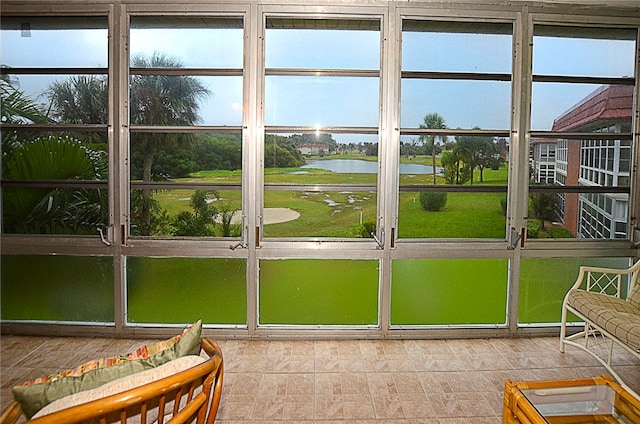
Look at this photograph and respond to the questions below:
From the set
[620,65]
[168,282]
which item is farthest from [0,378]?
[620,65]

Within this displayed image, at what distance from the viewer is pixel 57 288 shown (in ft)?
12.8

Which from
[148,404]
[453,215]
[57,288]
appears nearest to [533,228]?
[453,215]

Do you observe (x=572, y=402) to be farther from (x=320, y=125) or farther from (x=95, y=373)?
(x=320, y=125)

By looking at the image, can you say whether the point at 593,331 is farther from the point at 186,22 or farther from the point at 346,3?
the point at 186,22

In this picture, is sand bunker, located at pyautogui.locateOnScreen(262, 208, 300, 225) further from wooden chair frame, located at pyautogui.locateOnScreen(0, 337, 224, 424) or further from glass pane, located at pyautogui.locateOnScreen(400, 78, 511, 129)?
wooden chair frame, located at pyautogui.locateOnScreen(0, 337, 224, 424)

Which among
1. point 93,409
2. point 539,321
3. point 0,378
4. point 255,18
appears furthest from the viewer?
point 539,321

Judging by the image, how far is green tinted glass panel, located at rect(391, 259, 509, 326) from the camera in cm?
392

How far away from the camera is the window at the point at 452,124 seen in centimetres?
380

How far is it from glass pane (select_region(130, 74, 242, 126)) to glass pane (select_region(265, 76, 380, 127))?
1.09 feet

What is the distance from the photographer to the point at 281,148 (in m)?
3.80

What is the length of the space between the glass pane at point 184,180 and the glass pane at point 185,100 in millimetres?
119

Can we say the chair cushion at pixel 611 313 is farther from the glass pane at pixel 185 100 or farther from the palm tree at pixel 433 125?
the glass pane at pixel 185 100

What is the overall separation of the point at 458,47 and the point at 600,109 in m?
1.27

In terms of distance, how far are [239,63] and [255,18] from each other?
1.16ft
